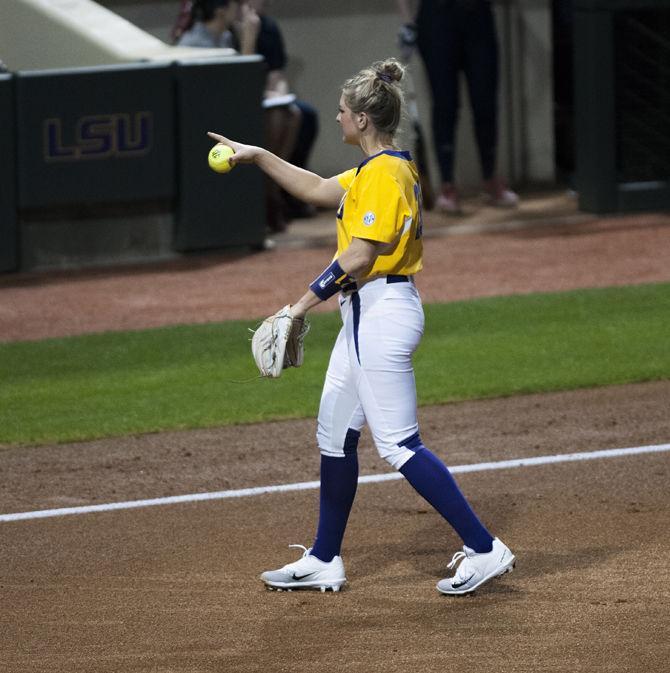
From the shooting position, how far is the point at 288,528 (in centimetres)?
580

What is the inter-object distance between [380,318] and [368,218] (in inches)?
13.9

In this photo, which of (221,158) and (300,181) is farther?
(300,181)

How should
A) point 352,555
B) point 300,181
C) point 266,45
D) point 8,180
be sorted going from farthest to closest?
point 266,45 → point 8,180 → point 352,555 → point 300,181

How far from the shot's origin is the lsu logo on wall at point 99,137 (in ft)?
38.5

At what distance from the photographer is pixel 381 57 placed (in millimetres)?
15594

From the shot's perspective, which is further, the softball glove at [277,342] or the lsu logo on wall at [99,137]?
the lsu logo on wall at [99,137]

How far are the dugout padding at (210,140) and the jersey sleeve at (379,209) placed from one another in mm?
7483

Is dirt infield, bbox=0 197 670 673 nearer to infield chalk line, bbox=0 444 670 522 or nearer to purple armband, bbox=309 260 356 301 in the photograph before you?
infield chalk line, bbox=0 444 670 522

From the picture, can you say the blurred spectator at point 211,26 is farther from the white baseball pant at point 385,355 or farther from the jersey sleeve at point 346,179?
the white baseball pant at point 385,355

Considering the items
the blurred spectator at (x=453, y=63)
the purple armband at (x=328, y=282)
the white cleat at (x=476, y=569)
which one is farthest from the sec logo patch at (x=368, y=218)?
the blurred spectator at (x=453, y=63)

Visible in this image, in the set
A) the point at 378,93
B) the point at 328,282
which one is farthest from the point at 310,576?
the point at 378,93

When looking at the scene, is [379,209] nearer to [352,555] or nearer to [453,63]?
[352,555]

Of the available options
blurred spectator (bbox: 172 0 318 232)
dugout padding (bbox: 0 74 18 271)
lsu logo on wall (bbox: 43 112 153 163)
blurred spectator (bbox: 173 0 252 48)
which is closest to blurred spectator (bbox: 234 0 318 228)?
blurred spectator (bbox: 172 0 318 232)

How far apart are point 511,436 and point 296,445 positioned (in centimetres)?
107
